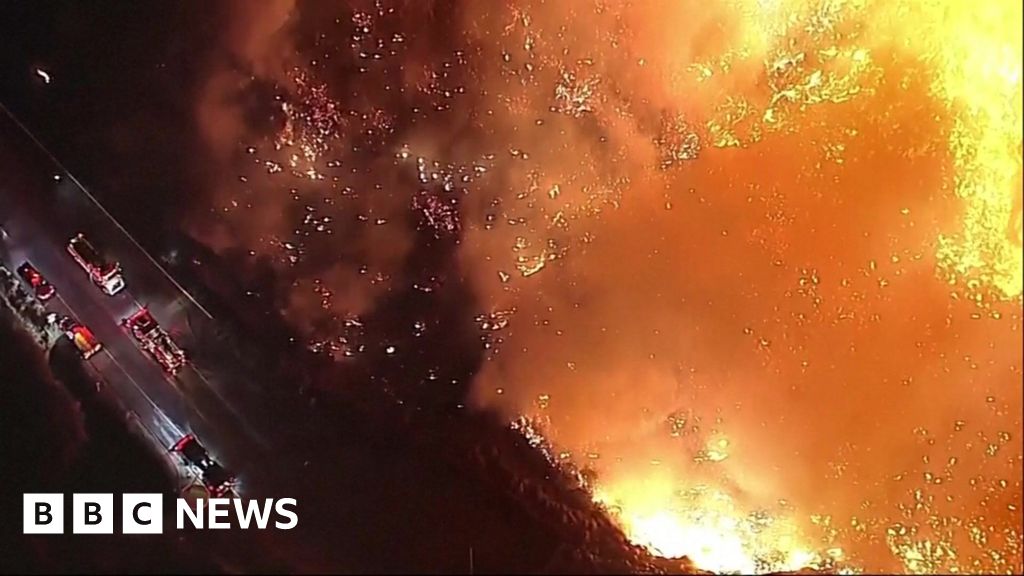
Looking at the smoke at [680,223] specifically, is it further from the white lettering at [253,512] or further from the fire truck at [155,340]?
the white lettering at [253,512]

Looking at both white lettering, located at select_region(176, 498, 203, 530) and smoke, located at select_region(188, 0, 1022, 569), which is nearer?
white lettering, located at select_region(176, 498, 203, 530)

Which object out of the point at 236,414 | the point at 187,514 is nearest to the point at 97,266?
the point at 236,414

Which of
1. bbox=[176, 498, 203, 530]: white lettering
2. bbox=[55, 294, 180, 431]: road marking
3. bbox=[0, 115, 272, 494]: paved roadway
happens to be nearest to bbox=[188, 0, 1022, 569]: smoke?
bbox=[0, 115, 272, 494]: paved roadway

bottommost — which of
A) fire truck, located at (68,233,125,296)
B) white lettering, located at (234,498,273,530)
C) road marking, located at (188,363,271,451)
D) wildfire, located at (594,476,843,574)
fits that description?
wildfire, located at (594,476,843,574)

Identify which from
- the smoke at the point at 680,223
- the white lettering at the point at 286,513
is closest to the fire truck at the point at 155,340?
the smoke at the point at 680,223

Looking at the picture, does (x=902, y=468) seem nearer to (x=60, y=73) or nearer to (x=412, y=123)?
(x=412, y=123)

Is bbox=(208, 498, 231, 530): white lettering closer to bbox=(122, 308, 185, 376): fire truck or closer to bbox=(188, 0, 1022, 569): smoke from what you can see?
bbox=(122, 308, 185, 376): fire truck
